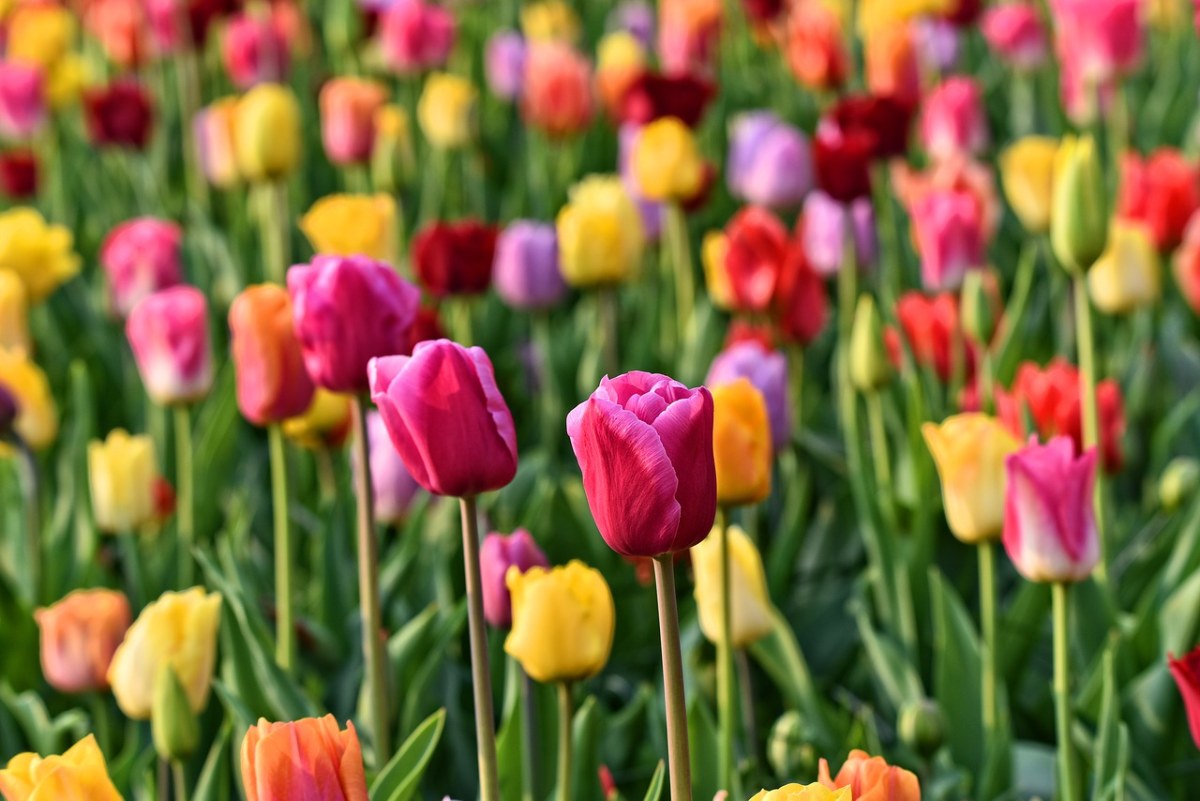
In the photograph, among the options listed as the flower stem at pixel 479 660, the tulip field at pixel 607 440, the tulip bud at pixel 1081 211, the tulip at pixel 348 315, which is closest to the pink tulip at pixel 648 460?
the tulip field at pixel 607 440

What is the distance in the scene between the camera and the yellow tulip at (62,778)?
3.32 feet

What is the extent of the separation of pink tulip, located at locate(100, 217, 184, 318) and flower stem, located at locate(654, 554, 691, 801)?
1.82 meters

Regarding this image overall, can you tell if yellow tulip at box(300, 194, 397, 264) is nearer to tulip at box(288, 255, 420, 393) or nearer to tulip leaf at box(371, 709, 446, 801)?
tulip at box(288, 255, 420, 393)

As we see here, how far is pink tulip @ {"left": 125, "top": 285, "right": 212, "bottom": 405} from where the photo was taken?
1935mm

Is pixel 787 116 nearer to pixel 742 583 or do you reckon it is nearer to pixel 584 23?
pixel 584 23

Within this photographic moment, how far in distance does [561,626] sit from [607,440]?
1.27ft

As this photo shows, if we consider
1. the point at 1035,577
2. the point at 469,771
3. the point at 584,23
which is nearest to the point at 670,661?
the point at 1035,577

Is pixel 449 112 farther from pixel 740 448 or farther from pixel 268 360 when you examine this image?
pixel 740 448

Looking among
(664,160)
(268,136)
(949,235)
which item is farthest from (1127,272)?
(268,136)

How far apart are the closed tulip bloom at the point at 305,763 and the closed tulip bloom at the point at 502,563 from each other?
17.5 inches

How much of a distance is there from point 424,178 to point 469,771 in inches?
90.8

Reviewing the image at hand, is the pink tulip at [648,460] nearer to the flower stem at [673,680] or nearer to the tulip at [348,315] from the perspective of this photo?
the flower stem at [673,680]

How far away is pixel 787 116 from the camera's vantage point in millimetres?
4059

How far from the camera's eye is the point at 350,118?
3.30 meters
